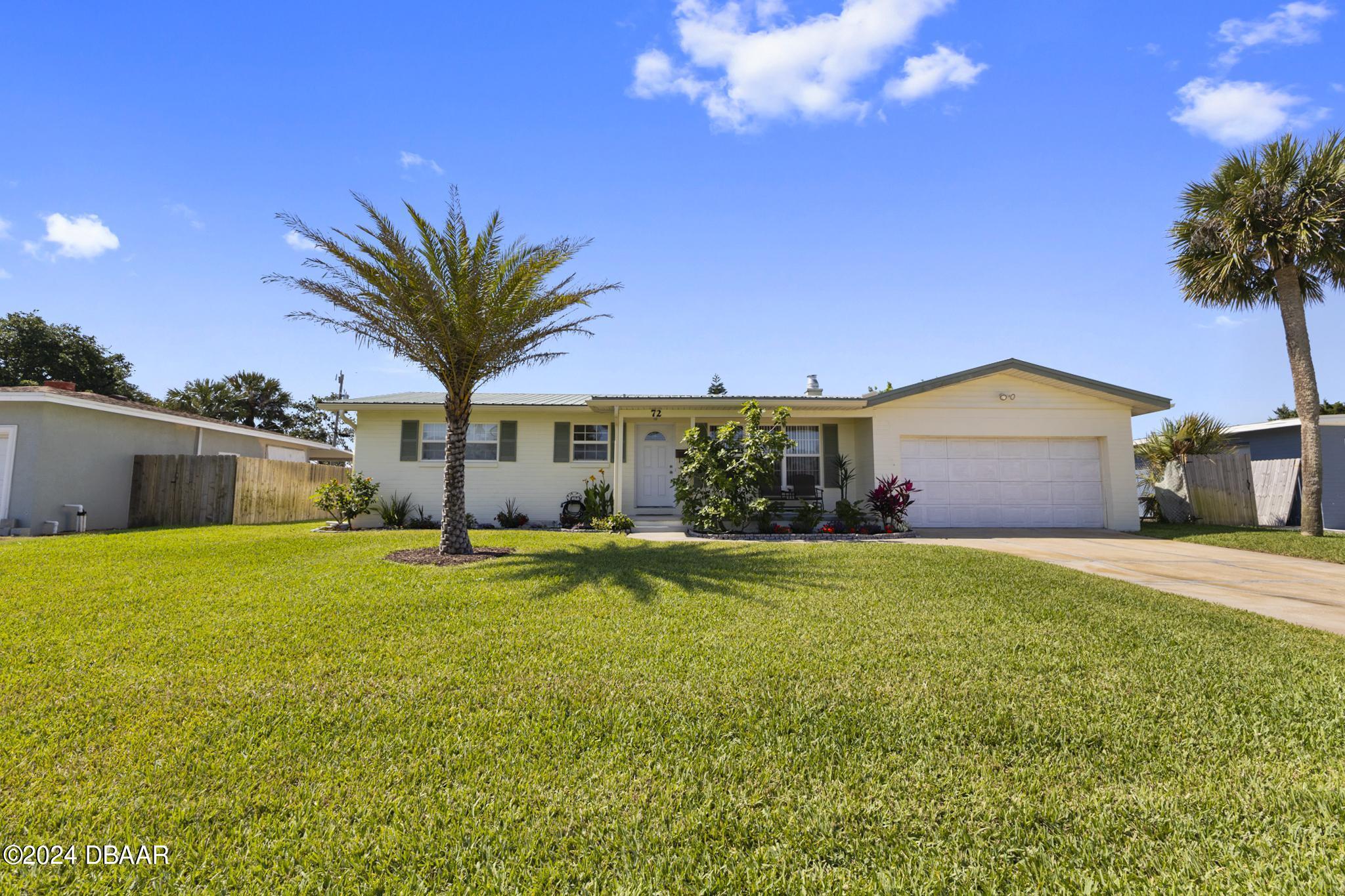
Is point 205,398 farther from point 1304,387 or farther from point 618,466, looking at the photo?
point 1304,387

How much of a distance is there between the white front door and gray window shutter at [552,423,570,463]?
1797 millimetres

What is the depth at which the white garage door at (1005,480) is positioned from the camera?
14492mm

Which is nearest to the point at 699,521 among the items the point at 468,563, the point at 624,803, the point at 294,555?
the point at 468,563

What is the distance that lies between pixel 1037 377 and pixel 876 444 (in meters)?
4.21

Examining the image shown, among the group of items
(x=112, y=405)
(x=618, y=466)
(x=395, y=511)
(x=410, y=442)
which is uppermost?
(x=112, y=405)

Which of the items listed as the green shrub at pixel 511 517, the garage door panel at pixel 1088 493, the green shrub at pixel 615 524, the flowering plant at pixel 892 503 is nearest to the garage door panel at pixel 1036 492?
the garage door panel at pixel 1088 493

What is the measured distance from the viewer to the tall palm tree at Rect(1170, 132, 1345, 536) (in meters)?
12.0

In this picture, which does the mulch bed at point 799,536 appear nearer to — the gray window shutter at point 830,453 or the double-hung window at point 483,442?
the gray window shutter at point 830,453

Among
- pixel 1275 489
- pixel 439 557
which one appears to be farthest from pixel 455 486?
pixel 1275 489

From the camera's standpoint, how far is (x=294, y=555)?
8.46m

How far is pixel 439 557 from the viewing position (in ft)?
28.1

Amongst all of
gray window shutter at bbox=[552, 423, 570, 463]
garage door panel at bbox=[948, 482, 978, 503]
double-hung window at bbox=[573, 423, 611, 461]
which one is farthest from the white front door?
garage door panel at bbox=[948, 482, 978, 503]

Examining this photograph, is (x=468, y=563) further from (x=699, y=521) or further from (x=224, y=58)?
(x=224, y=58)

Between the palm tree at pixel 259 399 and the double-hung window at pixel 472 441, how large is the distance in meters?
26.1
